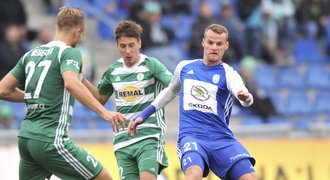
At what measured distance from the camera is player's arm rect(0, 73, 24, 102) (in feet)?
34.3

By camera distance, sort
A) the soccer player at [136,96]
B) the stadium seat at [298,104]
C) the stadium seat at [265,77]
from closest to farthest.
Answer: the soccer player at [136,96]
the stadium seat at [298,104]
the stadium seat at [265,77]

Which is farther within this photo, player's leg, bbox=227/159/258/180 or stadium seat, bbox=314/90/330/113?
stadium seat, bbox=314/90/330/113

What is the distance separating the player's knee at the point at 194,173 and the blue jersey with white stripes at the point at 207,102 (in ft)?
1.51

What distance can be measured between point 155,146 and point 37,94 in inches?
71.4

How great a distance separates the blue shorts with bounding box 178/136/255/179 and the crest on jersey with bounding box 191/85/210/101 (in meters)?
0.45

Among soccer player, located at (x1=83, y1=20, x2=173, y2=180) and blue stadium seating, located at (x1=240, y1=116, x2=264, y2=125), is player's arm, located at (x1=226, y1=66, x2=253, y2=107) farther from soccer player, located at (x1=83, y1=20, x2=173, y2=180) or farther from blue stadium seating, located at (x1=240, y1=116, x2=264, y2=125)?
blue stadium seating, located at (x1=240, y1=116, x2=264, y2=125)

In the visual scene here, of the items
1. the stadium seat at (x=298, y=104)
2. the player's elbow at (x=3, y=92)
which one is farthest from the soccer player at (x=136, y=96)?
the stadium seat at (x=298, y=104)

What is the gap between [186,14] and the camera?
23.3 metres

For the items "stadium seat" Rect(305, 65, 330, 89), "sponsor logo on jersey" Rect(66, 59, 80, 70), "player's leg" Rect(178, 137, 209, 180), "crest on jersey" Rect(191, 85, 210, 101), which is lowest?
"stadium seat" Rect(305, 65, 330, 89)

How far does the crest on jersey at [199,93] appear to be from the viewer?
35.4 ft

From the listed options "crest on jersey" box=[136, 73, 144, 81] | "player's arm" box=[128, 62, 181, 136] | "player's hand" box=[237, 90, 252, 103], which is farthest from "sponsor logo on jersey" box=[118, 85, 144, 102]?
"player's hand" box=[237, 90, 252, 103]

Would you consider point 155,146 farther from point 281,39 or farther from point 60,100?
point 281,39

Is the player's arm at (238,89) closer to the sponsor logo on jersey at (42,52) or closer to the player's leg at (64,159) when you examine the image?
the player's leg at (64,159)

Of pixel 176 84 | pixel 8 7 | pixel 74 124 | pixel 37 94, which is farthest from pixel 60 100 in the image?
pixel 8 7
